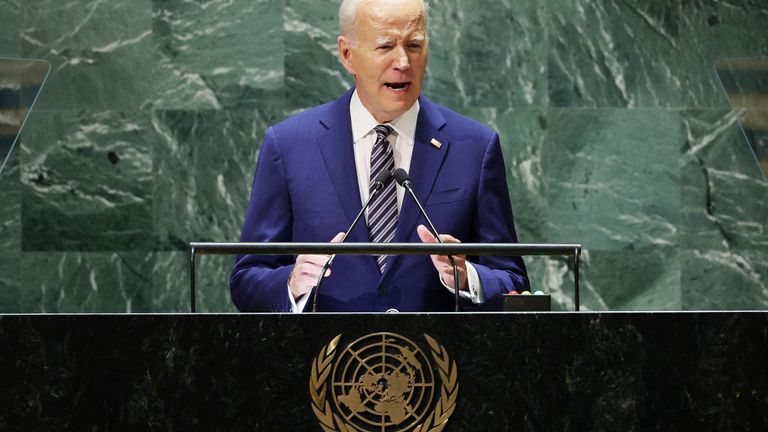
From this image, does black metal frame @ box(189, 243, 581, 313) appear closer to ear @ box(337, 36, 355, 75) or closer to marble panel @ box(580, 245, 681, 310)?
ear @ box(337, 36, 355, 75)

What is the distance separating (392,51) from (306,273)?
0.85 m

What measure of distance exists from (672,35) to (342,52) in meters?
2.32

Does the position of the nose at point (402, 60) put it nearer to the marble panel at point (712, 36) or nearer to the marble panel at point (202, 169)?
the marble panel at point (202, 169)

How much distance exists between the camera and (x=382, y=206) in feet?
12.0

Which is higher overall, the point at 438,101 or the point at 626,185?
the point at 438,101

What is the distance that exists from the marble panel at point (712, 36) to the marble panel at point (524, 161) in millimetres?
699

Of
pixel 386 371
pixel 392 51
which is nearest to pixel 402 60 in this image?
pixel 392 51

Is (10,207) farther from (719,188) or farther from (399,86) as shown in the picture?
(719,188)

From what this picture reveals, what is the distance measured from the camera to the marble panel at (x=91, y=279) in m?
5.61

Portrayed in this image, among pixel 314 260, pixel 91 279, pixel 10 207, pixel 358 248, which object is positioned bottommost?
pixel 91 279

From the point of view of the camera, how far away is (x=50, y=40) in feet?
18.4

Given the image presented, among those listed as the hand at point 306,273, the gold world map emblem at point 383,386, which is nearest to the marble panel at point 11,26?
the hand at point 306,273

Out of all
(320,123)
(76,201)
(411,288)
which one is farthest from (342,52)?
(76,201)

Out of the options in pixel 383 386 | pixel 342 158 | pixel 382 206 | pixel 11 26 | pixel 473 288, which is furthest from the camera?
pixel 11 26
